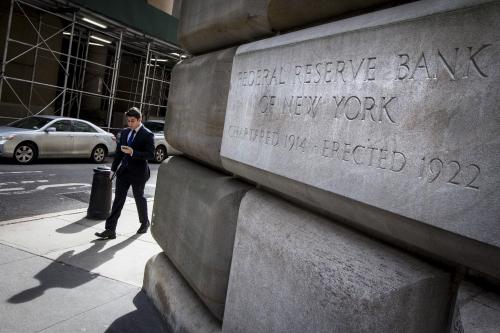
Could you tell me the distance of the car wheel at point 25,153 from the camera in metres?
12.5

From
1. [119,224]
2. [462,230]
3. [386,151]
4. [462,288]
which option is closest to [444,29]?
[386,151]

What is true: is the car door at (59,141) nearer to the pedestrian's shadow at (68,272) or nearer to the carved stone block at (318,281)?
the pedestrian's shadow at (68,272)

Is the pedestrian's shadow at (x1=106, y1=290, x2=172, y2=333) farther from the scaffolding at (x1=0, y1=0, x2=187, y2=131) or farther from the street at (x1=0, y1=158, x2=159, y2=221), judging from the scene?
the scaffolding at (x1=0, y1=0, x2=187, y2=131)

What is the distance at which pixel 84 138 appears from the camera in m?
14.7

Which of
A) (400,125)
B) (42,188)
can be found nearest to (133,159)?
(42,188)

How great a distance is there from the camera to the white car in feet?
40.7

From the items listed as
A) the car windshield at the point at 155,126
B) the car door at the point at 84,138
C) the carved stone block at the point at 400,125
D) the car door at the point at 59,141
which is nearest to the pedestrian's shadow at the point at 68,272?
the carved stone block at the point at 400,125

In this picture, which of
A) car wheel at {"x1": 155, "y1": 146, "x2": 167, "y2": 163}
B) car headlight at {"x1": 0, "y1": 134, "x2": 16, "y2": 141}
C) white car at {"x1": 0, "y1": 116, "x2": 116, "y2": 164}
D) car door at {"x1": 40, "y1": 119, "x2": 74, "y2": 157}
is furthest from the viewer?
car wheel at {"x1": 155, "y1": 146, "x2": 167, "y2": 163}

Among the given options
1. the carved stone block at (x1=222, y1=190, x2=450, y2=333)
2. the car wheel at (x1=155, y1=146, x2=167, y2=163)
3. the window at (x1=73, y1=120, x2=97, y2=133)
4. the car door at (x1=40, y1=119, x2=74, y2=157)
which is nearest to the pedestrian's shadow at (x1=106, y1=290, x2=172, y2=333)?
the carved stone block at (x1=222, y1=190, x2=450, y2=333)

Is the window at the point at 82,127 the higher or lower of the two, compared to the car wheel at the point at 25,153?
higher

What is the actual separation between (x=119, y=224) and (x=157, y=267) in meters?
3.11

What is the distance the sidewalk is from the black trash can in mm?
432

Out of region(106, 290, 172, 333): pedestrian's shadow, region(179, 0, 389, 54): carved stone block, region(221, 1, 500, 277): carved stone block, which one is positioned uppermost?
region(179, 0, 389, 54): carved stone block

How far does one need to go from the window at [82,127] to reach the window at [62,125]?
10.7 inches
